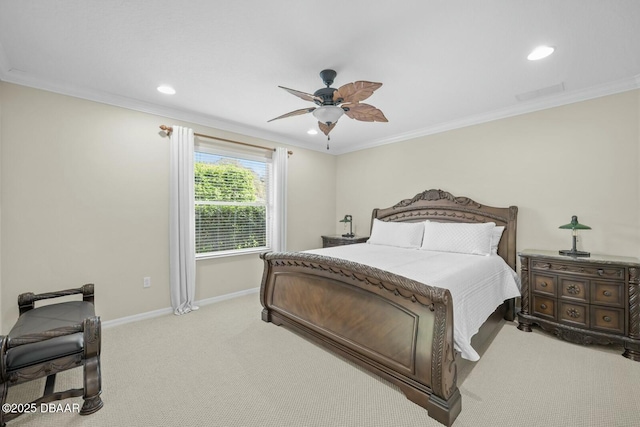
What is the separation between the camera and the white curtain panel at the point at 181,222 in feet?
11.4

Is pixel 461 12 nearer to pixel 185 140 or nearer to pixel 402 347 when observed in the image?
pixel 402 347

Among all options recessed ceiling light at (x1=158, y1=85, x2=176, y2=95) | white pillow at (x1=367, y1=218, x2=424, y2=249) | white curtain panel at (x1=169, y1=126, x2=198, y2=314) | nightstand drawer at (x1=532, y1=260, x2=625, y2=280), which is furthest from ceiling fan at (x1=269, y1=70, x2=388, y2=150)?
nightstand drawer at (x1=532, y1=260, x2=625, y2=280)

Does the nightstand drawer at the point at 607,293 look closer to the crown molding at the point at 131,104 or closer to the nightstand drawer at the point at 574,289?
the nightstand drawer at the point at 574,289

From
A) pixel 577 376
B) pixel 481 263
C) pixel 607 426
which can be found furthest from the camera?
pixel 481 263

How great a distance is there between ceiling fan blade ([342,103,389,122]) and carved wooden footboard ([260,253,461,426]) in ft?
4.47

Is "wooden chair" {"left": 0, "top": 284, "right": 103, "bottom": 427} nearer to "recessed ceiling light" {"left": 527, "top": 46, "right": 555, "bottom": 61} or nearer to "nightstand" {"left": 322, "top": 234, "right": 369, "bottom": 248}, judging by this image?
"nightstand" {"left": 322, "top": 234, "right": 369, "bottom": 248}

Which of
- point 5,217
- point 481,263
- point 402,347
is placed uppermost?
point 5,217

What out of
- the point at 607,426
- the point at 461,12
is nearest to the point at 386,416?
the point at 607,426

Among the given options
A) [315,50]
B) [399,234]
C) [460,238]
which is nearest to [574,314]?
[460,238]

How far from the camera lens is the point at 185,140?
355cm

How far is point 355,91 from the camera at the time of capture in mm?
2174

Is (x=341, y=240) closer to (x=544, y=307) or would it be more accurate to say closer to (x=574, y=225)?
(x=544, y=307)

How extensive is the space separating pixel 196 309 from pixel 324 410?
8.14ft

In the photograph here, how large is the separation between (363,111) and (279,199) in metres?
2.38
